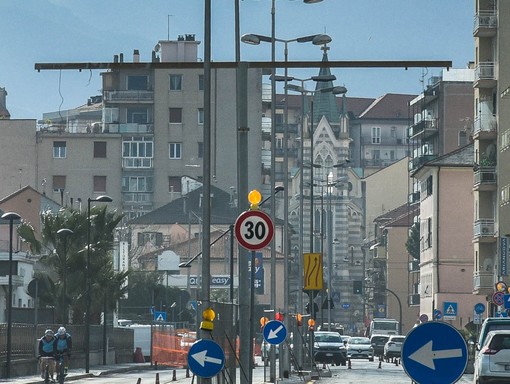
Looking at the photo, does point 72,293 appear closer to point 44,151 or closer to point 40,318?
point 40,318

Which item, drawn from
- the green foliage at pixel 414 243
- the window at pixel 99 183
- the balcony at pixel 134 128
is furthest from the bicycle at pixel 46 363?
the green foliage at pixel 414 243

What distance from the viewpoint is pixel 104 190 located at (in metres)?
143

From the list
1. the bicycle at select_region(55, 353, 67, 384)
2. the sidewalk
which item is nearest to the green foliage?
the sidewalk

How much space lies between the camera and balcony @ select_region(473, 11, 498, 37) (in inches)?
3103

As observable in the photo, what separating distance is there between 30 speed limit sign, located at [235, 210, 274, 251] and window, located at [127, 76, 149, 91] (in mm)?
121505

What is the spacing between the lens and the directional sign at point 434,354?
44.8 feet

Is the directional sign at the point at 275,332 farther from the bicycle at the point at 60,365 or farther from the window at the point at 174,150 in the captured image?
the window at the point at 174,150

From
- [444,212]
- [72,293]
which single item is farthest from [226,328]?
[444,212]

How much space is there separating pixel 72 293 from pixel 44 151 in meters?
69.2

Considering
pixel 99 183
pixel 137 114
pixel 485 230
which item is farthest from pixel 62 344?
pixel 137 114

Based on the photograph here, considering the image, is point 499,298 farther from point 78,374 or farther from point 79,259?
point 79,259

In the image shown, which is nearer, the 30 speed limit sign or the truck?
the 30 speed limit sign

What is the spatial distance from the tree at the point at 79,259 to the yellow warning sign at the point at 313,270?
1426cm

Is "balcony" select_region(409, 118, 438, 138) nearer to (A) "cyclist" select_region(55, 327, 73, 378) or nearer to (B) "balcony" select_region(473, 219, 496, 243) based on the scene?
(B) "balcony" select_region(473, 219, 496, 243)
